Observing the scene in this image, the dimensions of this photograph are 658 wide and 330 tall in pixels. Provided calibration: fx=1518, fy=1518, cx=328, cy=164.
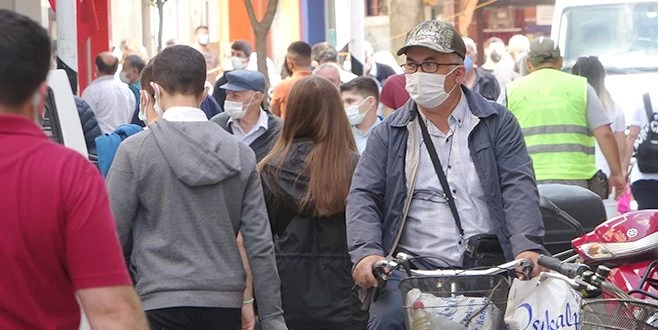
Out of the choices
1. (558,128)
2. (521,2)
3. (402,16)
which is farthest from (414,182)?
(402,16)

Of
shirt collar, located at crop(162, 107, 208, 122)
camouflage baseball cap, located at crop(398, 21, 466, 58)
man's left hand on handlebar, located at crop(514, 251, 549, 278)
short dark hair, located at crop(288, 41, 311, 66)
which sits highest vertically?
camouflage baseball cap, located at crop(398, 21, 466, 58)

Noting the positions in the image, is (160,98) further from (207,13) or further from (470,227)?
(207,13)

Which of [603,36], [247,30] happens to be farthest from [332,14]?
[603,36]

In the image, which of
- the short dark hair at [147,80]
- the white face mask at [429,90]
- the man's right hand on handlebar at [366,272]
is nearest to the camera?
the man's right hand on handlebar at [366,272]

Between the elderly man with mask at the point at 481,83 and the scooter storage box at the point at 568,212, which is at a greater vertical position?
the elderly man with mask at the point at 481,83

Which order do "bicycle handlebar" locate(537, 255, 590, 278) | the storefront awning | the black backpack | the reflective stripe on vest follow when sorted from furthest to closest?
1. the storefront awning
2. the black backpack
3. the reflective stripe on vest
4. "bicycle handlebar" locate(537, 255, 590, 278)

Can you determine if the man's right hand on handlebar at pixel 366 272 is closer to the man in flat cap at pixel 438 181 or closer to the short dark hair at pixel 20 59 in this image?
the man in flat cap at pixel 438 181

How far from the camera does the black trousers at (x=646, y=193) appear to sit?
10.1 metres

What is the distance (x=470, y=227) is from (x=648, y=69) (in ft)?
40.9

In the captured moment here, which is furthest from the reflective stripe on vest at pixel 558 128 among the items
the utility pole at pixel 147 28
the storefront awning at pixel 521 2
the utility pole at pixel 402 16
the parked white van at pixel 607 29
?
the utility pole at pixel 147 28

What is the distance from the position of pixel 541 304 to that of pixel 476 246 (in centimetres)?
64

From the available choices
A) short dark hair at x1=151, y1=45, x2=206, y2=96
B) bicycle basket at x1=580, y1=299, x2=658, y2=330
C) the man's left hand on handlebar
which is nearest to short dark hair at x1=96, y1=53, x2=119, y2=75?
short dark hair at x1=151, y1=45, x2=206, y2=96

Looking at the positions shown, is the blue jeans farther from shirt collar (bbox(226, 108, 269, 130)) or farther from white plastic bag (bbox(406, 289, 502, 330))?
shirt collar (bbox(226, 108, 269, 130))

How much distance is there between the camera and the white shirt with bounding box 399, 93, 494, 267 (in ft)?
19.5
